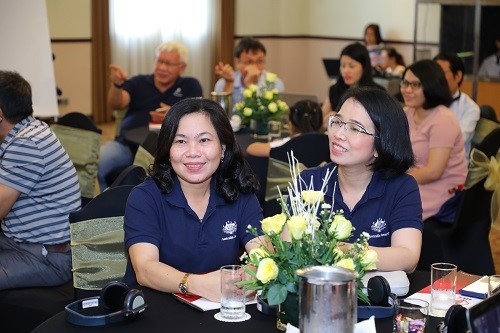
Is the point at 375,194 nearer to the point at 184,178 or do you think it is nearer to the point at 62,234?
the point at 184,178

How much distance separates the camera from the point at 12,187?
358 cm

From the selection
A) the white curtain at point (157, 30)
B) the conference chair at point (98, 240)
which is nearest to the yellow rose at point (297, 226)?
the conference chair at point (98, 240)

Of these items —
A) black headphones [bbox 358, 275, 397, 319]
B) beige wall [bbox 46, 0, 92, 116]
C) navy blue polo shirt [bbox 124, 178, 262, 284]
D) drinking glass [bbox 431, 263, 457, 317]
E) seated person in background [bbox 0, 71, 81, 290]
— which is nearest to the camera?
black headphones [bbox 358, 275, 397, 319]

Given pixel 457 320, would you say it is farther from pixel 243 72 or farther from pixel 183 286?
pixel 243 72

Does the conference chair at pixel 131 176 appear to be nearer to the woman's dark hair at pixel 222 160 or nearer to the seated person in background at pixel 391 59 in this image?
the woman's dark hair at pixel 222 160

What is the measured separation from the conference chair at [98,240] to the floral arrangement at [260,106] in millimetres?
2764

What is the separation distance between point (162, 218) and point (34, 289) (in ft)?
3.18

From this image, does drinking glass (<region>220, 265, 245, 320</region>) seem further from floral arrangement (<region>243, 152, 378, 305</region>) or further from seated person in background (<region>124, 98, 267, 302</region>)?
seated person in background (<region>124, 98, 267, 302</region>)

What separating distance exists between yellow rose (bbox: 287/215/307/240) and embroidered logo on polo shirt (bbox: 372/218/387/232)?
83 cm

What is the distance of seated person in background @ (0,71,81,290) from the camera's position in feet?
11.7

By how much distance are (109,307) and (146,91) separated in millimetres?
4226

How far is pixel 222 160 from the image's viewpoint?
299 centimetres

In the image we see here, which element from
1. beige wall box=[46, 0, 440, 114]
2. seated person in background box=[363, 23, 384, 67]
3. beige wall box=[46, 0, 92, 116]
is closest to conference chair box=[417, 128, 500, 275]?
beige wall box=[46, 0, 440, 114]

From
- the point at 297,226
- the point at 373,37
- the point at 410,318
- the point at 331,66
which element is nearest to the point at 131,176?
the point at 297,226
